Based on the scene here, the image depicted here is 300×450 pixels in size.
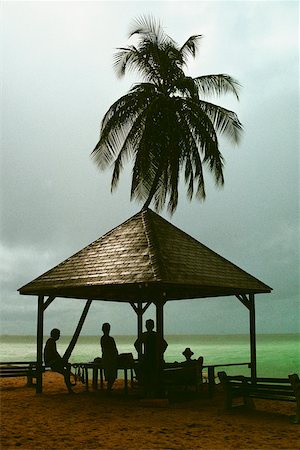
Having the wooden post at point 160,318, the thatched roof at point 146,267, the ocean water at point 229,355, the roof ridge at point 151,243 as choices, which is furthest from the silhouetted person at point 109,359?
the ocean water at point 229,355

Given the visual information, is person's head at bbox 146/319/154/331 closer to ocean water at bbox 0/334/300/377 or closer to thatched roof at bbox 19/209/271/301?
thatched roof at bbox 19/209/271/301

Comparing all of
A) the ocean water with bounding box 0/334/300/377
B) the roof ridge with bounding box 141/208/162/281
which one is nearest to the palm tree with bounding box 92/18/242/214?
the roof ridge with bounding box 141/208/162/281

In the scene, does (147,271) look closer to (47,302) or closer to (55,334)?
(55,334)

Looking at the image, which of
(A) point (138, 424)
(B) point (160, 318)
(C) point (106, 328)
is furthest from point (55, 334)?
(A) point (138, 424)

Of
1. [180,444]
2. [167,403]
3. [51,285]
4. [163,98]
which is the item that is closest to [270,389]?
[167,403]

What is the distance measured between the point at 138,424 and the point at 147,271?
3678mm

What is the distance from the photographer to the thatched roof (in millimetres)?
12305

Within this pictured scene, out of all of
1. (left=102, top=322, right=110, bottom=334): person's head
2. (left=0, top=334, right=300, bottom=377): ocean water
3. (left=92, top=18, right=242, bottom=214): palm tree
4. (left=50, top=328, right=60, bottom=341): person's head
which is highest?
(left=92, top=18, right=242, bottom=214): palm tree

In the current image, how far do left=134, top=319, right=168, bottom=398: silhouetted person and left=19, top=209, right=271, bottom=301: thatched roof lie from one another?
1004 millimetres

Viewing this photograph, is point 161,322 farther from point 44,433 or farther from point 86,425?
→ point 44,433

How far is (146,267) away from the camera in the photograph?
12336mm

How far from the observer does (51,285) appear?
44.9 ft

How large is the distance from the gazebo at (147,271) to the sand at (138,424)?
1.84 m

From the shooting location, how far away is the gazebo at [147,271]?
1234cm
